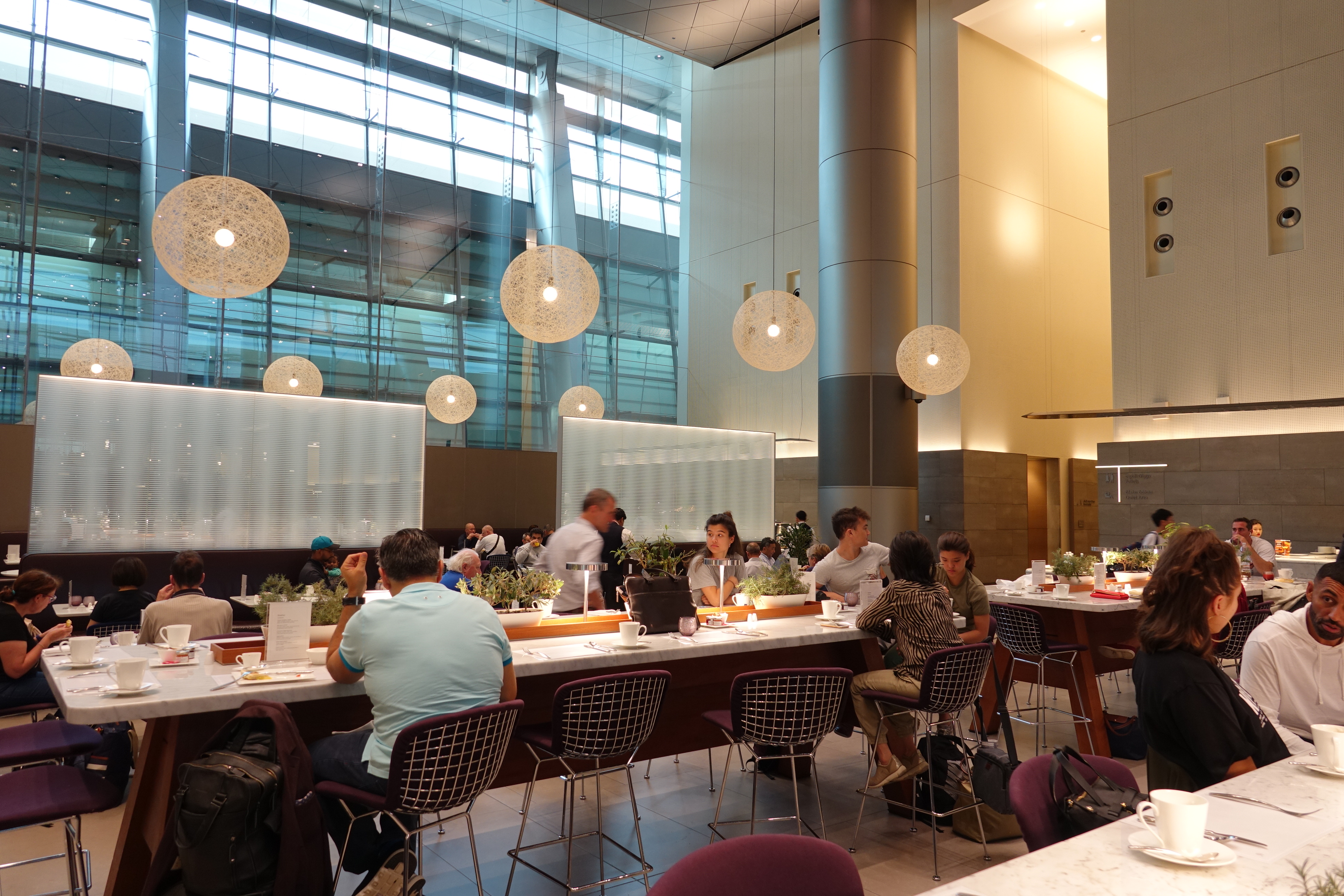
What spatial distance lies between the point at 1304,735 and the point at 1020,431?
11.2 meters

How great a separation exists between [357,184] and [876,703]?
12451 millimetres

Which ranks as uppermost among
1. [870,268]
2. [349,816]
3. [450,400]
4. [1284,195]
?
[1284,195]

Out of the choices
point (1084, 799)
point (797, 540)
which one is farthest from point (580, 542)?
point (797, 540)

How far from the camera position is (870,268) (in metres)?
10.9

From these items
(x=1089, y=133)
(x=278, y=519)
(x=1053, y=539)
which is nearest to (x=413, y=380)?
(x=278, y=519)

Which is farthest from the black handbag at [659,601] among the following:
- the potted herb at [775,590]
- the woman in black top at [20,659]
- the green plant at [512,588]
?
the woman in black top at [20,659]

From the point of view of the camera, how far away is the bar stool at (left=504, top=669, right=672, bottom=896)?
11.1 ft

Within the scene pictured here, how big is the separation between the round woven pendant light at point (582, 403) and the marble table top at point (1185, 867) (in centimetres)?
1152

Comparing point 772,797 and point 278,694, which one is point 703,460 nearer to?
point 772,797

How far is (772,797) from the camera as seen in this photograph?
4.80 m

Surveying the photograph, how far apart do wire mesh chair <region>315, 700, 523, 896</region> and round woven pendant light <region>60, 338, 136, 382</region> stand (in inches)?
313

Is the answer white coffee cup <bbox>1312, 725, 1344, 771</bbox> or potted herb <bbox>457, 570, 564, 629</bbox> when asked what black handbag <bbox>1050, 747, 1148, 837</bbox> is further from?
potted herb <bbox>457, 570, 564, 629</bbox>

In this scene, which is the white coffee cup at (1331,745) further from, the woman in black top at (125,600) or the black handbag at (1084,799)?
the woman in black top at (125,600)

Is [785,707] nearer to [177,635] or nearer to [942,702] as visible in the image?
[942,702]
